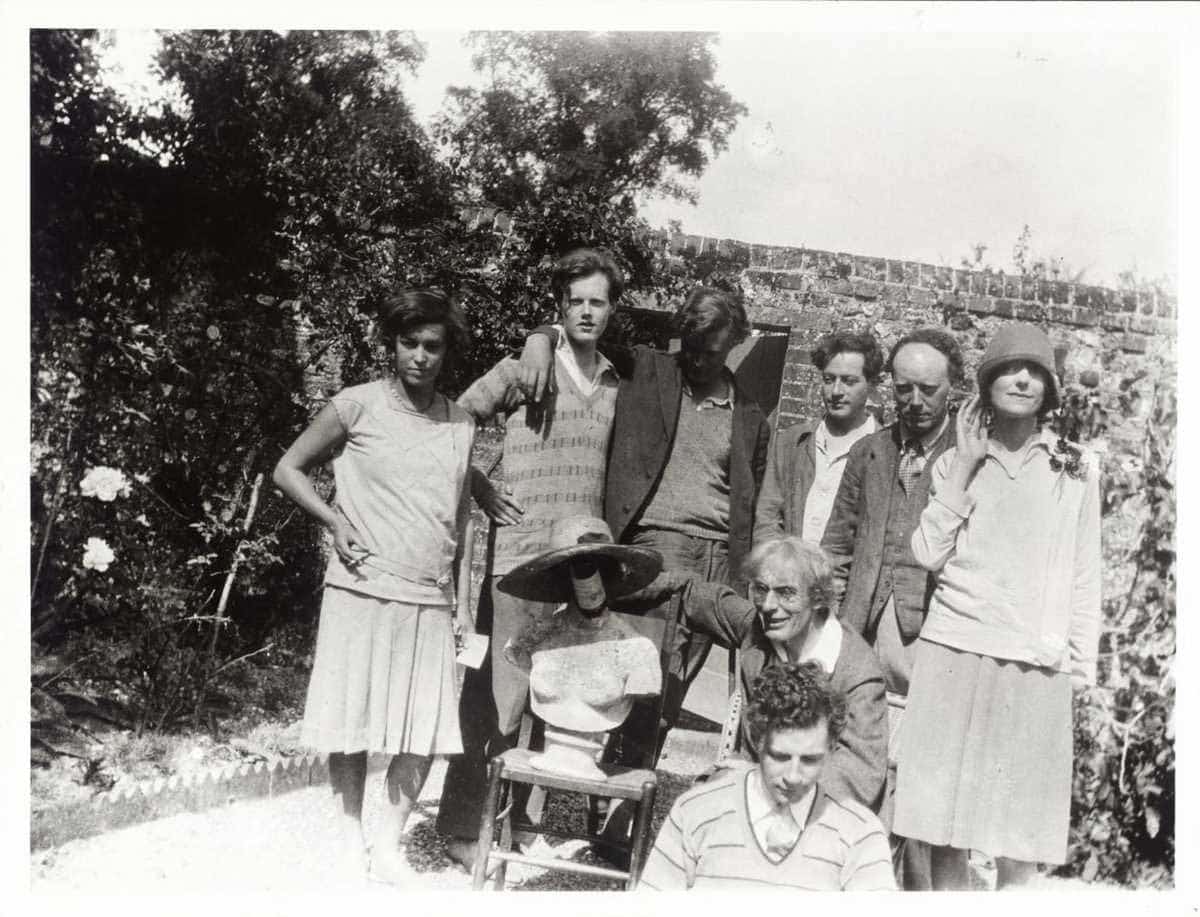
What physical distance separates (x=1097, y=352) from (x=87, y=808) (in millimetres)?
4591

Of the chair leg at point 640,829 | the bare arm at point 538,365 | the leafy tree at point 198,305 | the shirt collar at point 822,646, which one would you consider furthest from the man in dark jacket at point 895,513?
the leafy tree at point 198,305

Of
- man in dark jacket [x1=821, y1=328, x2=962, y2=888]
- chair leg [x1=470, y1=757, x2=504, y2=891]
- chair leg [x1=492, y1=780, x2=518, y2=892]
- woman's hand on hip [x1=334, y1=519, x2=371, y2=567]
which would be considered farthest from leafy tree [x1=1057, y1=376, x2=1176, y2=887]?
woman's hand on hip [x1=334, y1=519, x2=371, y2=567]

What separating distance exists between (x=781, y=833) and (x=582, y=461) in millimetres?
1470

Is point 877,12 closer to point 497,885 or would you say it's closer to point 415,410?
point 415,410

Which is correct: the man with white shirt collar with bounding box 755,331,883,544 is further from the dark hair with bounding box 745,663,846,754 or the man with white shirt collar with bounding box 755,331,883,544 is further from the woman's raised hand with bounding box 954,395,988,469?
the dark hair with bounding box 745,663,846,754

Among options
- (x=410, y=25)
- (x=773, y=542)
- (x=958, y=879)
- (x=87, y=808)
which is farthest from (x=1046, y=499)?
(x=87, y=808)

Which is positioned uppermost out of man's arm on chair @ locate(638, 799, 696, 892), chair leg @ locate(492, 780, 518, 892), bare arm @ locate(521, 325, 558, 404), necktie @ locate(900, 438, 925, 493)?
bare arm @ locate(521, 325, 558, 404)

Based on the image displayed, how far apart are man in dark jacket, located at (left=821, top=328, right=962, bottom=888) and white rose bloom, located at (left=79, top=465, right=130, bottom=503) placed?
9.56 feet

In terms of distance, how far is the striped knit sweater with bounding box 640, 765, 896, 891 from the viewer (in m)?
2.70

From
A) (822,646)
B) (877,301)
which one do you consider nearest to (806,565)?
(822,646)

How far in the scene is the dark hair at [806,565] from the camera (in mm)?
3088

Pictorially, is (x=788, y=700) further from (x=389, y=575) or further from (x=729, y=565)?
(x=389, y=575)
